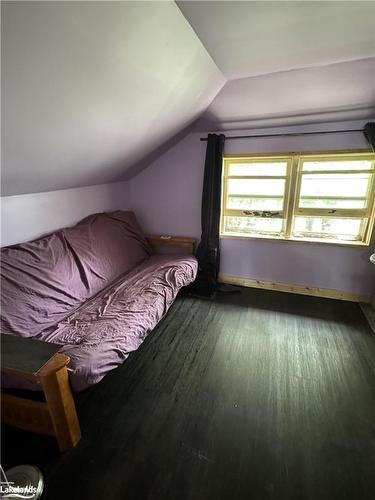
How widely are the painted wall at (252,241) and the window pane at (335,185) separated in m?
0.29

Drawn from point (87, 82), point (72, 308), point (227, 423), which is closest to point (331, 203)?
point (227, 423)

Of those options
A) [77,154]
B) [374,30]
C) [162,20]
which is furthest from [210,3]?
[77,154]

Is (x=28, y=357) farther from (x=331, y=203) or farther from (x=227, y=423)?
(x=331, y=203)

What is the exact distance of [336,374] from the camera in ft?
5.94

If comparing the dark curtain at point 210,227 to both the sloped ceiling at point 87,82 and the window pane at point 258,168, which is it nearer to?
the window pane at point 258,168

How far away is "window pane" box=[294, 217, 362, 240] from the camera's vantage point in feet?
9.08

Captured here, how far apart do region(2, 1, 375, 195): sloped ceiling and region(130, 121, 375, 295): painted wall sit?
0.26 metres

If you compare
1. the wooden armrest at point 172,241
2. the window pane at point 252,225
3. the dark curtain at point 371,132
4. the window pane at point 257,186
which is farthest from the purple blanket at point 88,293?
the dark curtain at point 371,132

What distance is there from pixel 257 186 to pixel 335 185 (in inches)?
31.9

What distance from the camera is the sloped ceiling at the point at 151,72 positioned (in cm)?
105

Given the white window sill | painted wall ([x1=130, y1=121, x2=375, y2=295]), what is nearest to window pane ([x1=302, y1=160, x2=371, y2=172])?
painted wall ([x1=130, y1=121, x2=375, y2=295])

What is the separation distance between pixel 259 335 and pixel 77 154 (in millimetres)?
2158

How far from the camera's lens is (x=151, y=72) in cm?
156

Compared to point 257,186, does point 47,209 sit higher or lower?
lower
